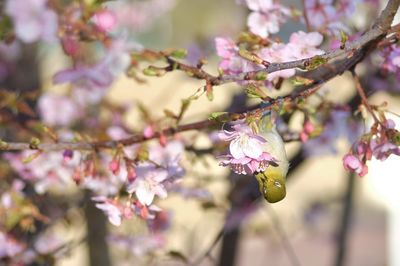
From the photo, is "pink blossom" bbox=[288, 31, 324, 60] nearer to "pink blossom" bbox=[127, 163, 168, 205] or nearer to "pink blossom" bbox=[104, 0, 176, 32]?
"pink blossom" bbox=[127, 163, 168, 205]

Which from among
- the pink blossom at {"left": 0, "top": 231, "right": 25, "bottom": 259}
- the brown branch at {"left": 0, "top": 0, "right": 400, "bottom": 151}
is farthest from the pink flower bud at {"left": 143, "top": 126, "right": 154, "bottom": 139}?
the pink blossom at {"left": 0, "top": 231, "right": 25, "bottom": 259}

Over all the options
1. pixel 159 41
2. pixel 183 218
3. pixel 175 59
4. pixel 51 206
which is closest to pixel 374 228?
pixel 183 218

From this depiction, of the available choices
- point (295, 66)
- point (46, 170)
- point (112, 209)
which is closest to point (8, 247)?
point (46, 170)

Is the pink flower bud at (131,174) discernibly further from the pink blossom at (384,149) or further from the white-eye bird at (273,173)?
the pink blossom at (384,149)

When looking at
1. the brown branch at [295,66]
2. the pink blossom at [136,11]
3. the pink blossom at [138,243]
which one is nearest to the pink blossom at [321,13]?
the brown branch at [295,66]

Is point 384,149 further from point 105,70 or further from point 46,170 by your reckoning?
point 46,170

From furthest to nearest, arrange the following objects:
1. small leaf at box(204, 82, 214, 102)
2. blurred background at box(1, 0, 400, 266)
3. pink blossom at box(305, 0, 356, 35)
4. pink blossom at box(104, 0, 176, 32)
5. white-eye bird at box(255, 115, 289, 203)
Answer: pink blossom at box(104, 0, 176, 32) < blurred background at box(1, 0, 400, 266) < pink blossom at box(305, 0, 356, 35) < small leaf at box(204, 82, 214, 102) < white-eye bird at box(255, 115, 289, 203)

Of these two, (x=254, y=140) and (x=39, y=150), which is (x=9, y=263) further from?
(x=254, y=140)
